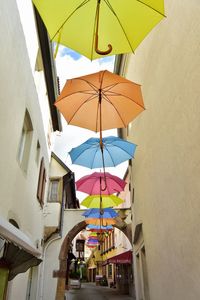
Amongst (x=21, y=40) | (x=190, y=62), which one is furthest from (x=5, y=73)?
(x=190, y=62)

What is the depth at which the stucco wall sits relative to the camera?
3432 millimetres

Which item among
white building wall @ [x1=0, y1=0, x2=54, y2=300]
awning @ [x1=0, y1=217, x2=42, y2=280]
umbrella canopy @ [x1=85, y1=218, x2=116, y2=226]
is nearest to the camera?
awning @ [x1=0, y1=217, x2=42, y2=280]

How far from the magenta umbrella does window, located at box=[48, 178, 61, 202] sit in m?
2.54

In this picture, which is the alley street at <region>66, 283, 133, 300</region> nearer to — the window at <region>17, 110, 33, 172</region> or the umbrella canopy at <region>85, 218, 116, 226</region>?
the umbrella canopy at <region>85, 218, 116, 226</region>

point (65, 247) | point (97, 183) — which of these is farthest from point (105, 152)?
point (65, 247)

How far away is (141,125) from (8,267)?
4883 millimetres

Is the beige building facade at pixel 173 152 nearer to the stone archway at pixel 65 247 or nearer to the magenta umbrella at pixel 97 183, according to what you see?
the magenta umbrella at pixel 97 183

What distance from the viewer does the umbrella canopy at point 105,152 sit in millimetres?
7779

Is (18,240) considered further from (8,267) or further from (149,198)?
(149,198)

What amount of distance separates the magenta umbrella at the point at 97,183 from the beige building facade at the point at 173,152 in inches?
162

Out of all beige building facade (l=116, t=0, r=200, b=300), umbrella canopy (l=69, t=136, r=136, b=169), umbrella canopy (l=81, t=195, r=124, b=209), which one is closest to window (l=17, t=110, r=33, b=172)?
umbrella canopy (l=69, t=136, r=136, b=169)

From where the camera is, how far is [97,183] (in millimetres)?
10945

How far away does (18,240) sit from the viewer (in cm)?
394

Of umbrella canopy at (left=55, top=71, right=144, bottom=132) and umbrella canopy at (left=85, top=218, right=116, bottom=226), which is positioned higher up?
umbrella canopy at (left=55, top=71, right=144, bottom=132)
